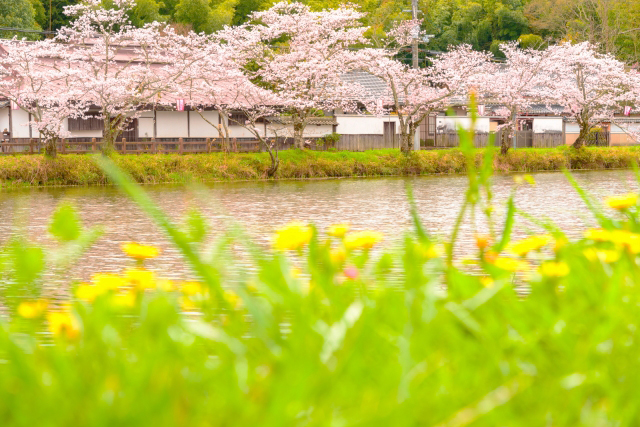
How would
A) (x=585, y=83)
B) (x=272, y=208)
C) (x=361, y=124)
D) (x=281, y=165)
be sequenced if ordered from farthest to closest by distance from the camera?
(x=361, y=124) → (x=585, y=83) → (x=281, y=165) → (x=272, y=208)

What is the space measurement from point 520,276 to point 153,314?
16.9 ft

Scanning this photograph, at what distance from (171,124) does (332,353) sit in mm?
32291

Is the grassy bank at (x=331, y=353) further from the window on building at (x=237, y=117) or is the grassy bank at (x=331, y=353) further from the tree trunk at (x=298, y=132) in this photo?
the window on building at (x=237, y=117)

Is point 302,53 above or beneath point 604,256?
above

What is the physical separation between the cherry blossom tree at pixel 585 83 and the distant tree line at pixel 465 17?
11.3 m

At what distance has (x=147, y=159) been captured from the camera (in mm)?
26172

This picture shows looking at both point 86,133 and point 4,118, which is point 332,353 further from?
point 4,118

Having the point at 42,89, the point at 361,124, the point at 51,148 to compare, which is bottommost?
the point at 51,148

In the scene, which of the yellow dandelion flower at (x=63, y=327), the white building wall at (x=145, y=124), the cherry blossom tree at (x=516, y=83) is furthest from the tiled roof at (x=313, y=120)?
the yellow dandelion flower at (x=63, y=327)

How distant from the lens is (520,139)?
4138 cm

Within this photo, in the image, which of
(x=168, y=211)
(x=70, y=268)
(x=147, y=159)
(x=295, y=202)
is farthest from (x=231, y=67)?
(x=70, y=268)

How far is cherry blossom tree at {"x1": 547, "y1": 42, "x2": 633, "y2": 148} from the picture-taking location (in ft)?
114

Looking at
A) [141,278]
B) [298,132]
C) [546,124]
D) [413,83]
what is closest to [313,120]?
[413,83]

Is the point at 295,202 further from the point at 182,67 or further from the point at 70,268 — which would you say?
the point at 182,67
